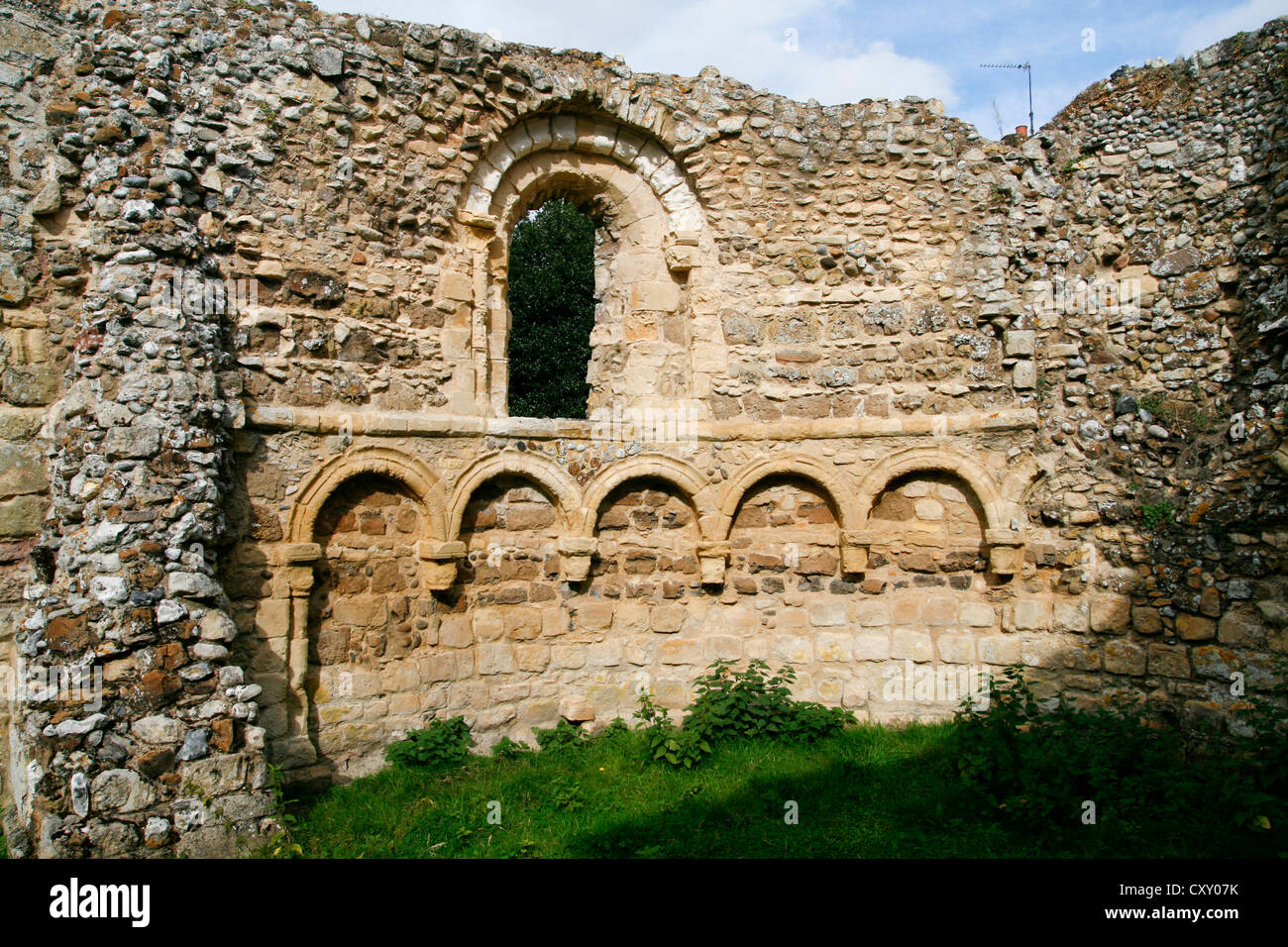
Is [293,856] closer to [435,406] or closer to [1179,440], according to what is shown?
[435,406]

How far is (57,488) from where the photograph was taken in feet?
18.5

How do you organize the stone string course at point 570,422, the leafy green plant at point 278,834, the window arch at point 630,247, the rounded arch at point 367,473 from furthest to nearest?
1. the window arch at point 630,247
2. the rounded arch at point 367,473
3. the stone string course at point 570,422
4. the leafy green plant at point 278,834

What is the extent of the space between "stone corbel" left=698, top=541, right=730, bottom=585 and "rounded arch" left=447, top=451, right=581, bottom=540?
1191 millimetres

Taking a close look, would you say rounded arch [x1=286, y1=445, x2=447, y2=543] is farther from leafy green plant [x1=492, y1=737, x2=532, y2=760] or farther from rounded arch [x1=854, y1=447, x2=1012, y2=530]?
rounded arch [x1=854, y1=447, x2=1012, y2=530]

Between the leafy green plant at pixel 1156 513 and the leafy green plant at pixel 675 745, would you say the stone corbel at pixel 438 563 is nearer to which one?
the leafy green plant at pixel 675 745

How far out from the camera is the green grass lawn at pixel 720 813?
5.16m

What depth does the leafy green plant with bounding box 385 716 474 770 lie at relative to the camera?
21.7 feet

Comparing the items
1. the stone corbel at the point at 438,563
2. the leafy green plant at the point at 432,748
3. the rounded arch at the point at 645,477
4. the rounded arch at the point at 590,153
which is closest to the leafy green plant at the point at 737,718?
A: the rounded arch at the point at 645,477

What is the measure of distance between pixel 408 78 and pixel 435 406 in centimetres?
267

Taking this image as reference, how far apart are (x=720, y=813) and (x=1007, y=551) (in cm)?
345

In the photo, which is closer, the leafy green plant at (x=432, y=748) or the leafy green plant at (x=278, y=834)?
the leafy green plant at (x=278, y=834)

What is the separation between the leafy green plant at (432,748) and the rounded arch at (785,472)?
2777mm

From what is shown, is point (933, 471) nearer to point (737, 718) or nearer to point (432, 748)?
point (737, 718)

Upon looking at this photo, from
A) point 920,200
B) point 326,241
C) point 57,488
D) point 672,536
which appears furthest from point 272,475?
point 920,200
